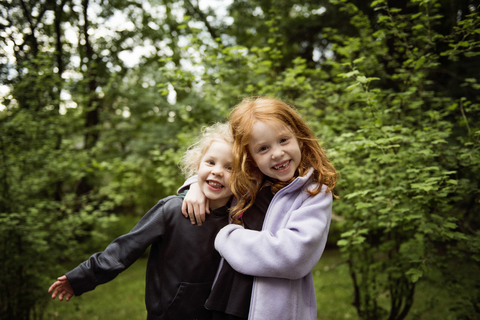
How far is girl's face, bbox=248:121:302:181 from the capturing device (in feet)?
4.74

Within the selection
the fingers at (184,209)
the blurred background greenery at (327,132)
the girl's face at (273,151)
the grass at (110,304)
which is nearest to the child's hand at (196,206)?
the fingers at (184,209)

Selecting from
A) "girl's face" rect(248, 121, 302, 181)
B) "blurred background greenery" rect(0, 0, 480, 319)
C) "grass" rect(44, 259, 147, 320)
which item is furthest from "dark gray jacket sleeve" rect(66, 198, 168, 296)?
"grass" rect(44, 259, 147, 320)

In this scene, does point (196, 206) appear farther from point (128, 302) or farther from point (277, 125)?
point (128, 302)

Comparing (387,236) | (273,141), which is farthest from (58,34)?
(387,236)

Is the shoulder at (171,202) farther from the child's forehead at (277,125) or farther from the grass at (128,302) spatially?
the grass at (128,302)

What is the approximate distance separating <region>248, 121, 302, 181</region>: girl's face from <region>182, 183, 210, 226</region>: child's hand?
34cm

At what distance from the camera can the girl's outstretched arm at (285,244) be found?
121 cm

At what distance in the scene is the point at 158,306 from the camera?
150 cm

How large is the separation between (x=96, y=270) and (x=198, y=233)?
506 mm

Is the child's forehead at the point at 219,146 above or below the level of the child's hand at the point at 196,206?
above

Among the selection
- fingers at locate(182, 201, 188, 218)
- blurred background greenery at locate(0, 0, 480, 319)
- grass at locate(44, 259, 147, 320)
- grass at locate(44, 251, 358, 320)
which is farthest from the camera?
grass at locate(44, 259, 147, 320)

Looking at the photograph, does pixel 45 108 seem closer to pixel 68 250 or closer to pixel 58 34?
pixel 68 250

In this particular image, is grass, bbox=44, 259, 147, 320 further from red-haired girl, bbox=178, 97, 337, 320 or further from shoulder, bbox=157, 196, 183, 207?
red-haired girl, bbox=178, 97, 337, 320

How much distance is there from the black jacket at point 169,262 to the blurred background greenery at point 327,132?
1.14 metres
